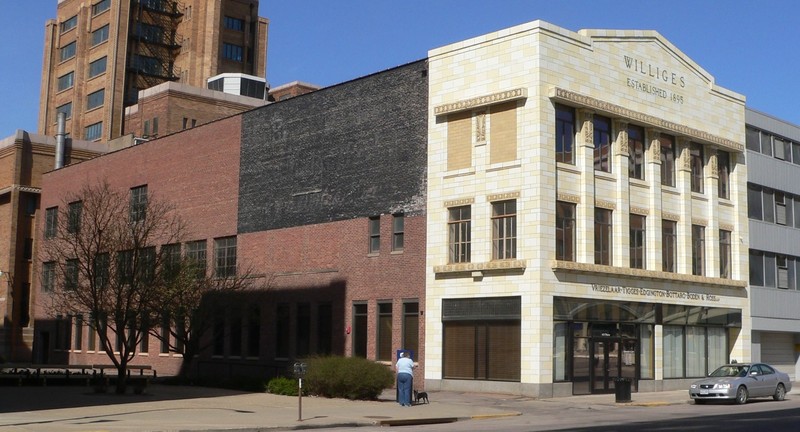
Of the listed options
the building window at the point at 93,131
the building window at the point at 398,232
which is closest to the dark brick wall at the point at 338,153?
the building window at the point at 398,232

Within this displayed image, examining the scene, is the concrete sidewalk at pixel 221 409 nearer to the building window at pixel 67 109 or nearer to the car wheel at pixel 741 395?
the car wheel at pixel 741 395

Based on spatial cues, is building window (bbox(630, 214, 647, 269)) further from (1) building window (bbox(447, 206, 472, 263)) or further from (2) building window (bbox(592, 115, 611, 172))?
(1) building window (bbox(447, 206, 472, 263))

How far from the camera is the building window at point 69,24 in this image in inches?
4227

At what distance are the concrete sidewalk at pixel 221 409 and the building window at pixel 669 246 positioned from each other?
6.57 metres

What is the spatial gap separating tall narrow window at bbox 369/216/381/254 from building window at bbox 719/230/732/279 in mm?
16997

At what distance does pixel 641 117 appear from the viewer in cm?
4316

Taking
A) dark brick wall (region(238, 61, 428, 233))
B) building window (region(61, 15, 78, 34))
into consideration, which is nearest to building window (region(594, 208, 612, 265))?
dark brick wall (region(238, 61, 428, 233))

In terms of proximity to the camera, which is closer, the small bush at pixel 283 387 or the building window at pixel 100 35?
the small bush at pixel 283 387

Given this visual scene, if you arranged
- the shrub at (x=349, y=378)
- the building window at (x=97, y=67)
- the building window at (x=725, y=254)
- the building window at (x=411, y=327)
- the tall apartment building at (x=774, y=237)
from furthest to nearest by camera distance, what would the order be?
the building window at (x=97, y=67) → the tall apartment building at (x=774, y=237) → the building window at (x=725, y=254) → the building window at (x=411, y=327) → the shrub at (x=349, y=378)

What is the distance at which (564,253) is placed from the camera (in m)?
39.7

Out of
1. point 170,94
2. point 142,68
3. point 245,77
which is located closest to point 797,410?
point 170,94

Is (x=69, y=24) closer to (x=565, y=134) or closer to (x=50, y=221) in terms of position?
(x=50, y=221)

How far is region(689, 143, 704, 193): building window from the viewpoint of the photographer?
155 feet

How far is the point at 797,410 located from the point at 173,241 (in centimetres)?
3709
